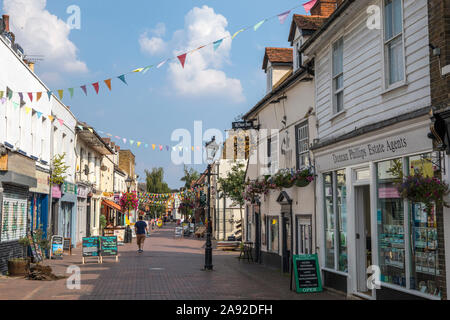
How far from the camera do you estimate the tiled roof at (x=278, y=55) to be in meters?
20.0

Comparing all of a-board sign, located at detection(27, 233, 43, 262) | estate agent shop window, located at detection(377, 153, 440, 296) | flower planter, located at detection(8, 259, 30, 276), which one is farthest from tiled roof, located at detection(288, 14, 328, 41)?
a-board sign, located at detection(27, 233, 43, 262)

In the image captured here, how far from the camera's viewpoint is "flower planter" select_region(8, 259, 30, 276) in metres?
14.8

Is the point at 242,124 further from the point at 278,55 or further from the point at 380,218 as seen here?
the point at 380,218

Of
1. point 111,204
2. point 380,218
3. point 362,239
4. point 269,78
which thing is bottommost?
point 362,239

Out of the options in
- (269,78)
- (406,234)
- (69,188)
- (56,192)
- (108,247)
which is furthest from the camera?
(69,188)

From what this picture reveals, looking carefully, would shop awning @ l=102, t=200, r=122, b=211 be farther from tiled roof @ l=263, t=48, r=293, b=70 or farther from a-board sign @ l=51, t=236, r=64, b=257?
tiled roof @ l=263, t=48, r=293, b=70

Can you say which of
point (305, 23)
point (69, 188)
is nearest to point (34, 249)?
point (69, 188)

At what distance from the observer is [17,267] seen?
14.8 metres

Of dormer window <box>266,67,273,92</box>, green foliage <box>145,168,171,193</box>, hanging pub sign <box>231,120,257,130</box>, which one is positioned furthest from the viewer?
green foliage <box>145,168,171,193</box>

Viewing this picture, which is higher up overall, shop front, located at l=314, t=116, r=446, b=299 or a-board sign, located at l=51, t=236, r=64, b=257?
shop front, located at l=314, t=116, r=446, b=299

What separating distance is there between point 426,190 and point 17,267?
11.8 m

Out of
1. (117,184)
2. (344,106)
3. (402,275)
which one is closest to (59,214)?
(344,106)

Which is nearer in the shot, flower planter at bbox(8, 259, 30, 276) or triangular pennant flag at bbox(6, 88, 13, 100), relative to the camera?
triangular pennant flag at bbox(6, 88, 13, 100)

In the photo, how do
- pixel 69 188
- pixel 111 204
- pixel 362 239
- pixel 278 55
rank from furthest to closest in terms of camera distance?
pixel 111 204 < pixel 69 188 < pixel 278 55 < pixel 362 239
